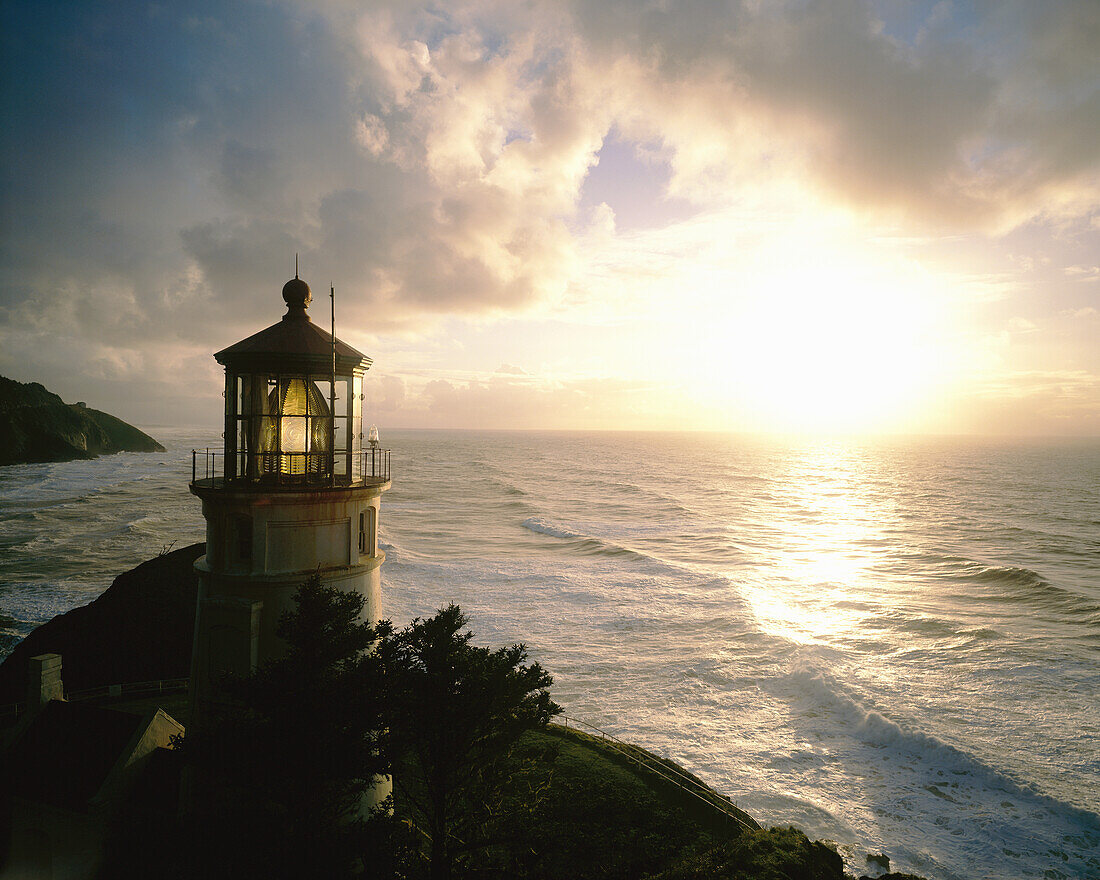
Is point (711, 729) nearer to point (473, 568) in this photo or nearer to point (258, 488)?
point (258, 488)

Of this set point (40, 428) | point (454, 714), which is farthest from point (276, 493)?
point (40, 428)

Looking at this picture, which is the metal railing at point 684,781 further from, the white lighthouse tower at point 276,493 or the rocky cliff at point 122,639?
the rocky cliff at point 122,639

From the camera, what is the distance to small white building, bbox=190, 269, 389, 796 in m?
8.74

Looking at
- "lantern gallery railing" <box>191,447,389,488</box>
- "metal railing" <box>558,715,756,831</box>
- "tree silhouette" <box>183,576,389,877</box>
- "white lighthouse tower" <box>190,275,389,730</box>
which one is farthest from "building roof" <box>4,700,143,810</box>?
"metal railing" <box>558,715,756,831</box>

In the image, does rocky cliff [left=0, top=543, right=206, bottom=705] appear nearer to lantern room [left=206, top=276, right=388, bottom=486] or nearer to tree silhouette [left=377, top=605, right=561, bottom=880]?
lantern room [left=206, top=276, right=388, bottom=486]

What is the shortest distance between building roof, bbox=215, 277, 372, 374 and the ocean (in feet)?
52.1

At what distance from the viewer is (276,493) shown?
8641 mm

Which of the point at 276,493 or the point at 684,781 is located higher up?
the point at 276,493

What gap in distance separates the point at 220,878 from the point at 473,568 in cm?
3223

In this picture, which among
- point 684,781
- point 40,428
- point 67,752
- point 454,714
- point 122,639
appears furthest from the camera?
point 40,428

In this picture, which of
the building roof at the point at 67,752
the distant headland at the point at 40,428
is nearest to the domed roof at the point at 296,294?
the building roof at the point at 67,752

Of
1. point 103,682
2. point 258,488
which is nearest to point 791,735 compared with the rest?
point 258,488

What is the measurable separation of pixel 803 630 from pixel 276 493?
92.8ft

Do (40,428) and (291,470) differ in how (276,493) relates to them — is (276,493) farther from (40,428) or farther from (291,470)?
(40,428)
